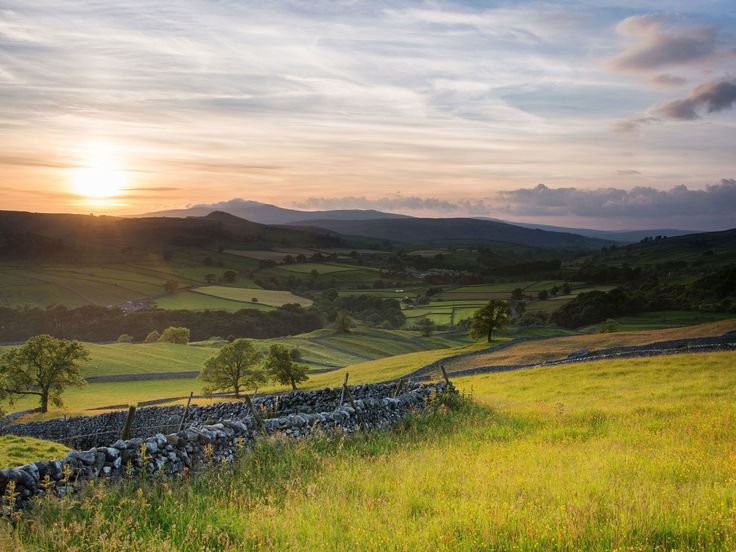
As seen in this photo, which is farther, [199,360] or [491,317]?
[199,360]

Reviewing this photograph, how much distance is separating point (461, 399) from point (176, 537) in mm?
13863

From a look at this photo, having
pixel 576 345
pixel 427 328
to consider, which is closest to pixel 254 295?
pixel 427 328

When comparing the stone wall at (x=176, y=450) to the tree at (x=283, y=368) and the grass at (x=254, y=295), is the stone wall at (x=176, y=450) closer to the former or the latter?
the tree at (x=283, y=368)

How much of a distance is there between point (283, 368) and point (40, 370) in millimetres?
22439

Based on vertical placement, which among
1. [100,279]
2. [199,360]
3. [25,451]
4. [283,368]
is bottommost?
[199,360]

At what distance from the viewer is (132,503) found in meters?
8.59

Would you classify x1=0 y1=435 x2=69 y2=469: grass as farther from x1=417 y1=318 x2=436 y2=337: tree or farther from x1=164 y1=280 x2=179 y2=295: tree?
x1=164 y1=280 x2=179 y2=295: tree

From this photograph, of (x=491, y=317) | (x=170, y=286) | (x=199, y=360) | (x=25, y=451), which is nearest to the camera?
(x=25, y=451)

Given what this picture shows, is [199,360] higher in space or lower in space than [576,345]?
lower

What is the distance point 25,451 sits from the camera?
2492 centimetres

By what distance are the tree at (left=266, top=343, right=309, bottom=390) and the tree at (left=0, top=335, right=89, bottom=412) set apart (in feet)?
61.4

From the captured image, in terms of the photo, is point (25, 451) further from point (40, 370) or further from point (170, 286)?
point (170, 286)

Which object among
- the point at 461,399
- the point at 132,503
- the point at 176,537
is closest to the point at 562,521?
the point at 176,537

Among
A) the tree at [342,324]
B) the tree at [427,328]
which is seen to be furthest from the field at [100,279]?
the tree at [427,328]
